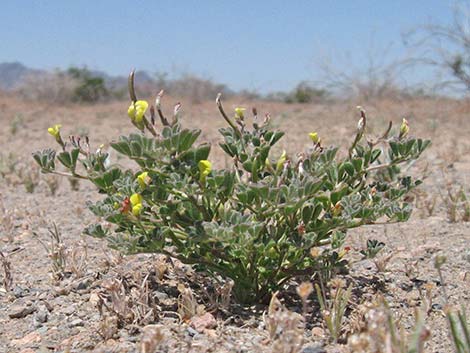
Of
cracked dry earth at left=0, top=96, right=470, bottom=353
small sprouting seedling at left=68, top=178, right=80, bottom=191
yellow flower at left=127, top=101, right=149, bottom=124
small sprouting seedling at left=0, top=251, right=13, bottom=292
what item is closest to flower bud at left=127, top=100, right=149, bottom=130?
yellow flower at left=127, top=101, right=149, bottom=124

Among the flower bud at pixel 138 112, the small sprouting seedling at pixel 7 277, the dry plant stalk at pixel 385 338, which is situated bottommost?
the small sprouting seedling at pixel 7 277

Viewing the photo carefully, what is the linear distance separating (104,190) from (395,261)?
124cm

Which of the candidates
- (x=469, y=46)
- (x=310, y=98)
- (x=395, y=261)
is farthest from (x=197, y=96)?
(x=395, y=261)

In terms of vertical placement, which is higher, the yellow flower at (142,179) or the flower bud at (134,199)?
the yellow flower at (142,179)

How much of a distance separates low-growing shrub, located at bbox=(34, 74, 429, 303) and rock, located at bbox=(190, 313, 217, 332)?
17cm

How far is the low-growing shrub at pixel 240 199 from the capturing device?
5.63 ft

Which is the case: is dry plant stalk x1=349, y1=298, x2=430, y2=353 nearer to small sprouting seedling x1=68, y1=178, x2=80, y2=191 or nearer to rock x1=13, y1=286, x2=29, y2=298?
rock x1=13, y1=286, x2=29, y2=298

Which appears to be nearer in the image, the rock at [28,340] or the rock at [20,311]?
the rock at [28,340]

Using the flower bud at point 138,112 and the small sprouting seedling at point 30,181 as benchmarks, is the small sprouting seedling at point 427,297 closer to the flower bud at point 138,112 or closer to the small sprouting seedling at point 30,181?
the flower bud at point 138,112

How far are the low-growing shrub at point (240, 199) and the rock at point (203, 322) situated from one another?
0.17m

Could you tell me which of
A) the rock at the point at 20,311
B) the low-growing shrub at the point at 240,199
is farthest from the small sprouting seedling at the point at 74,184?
the low-growing shrub at the point at 240,199

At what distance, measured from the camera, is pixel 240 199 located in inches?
68.1

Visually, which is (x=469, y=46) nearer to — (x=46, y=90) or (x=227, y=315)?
(x=227, y=315)

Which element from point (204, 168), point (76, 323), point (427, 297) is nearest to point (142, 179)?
point (204, 168)
